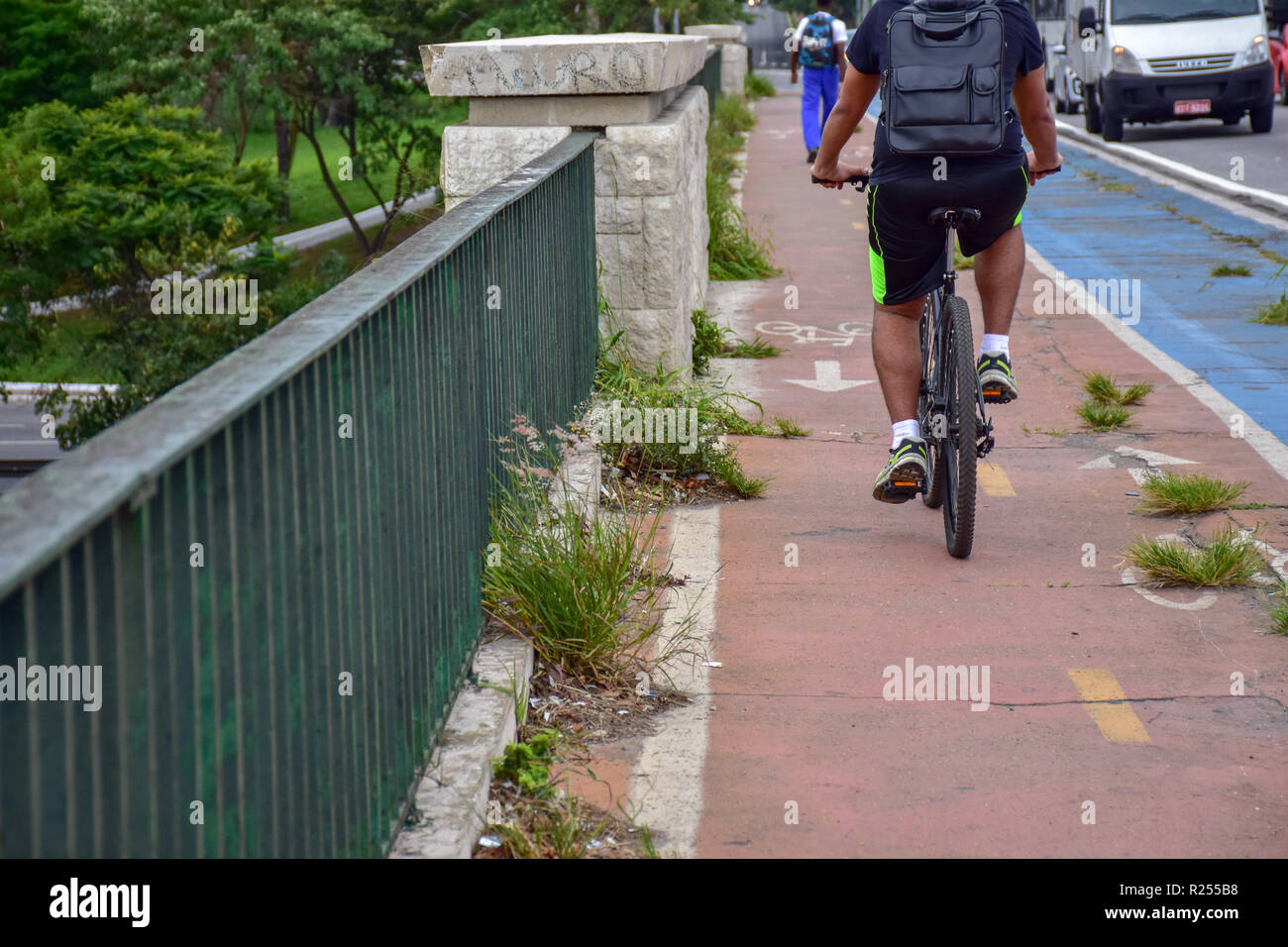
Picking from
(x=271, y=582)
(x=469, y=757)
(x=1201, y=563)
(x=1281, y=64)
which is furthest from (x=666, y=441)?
(x=1281, y=64)

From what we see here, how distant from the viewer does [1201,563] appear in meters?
4.95

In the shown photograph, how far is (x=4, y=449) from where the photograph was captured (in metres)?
53.6

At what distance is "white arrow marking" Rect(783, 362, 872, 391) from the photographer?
8.16 meters

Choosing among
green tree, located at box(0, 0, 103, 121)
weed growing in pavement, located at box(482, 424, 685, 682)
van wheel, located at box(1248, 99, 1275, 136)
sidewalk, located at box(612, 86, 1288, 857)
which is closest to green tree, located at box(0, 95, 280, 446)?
green tree, located at box(0, 0, 103, 121)

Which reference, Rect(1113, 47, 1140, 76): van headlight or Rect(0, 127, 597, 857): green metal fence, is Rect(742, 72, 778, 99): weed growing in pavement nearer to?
Rect(1113, 47, 1140, 76): van headlight

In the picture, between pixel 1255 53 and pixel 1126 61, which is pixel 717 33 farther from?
pixel 1255 53

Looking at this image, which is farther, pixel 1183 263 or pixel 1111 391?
pixel 1183 263

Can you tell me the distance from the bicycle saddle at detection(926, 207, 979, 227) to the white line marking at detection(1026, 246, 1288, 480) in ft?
6.70

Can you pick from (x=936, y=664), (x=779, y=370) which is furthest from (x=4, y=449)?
(x=936, y=664)

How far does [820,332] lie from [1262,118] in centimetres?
1521

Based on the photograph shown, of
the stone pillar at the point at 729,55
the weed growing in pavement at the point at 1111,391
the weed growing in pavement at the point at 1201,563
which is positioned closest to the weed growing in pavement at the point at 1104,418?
the weed growing in pavement at the point at 1111,391

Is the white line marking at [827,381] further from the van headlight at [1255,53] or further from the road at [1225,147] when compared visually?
the van headlight at [1255,53]

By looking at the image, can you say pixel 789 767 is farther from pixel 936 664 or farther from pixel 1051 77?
pixel 1051 77

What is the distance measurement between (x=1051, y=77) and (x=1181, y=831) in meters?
31.5
